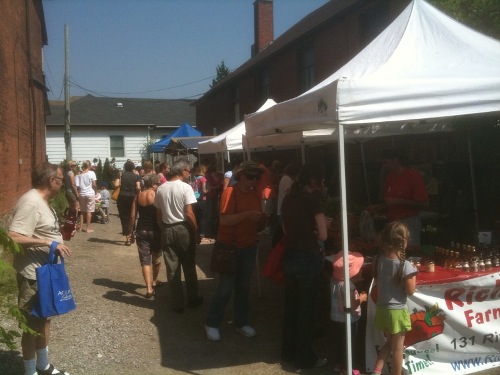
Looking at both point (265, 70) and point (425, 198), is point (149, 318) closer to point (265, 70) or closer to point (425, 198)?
point (425, 198)

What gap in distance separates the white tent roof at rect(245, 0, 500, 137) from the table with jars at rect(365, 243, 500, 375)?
1455mm

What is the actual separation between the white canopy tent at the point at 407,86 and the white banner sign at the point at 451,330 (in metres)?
0.56

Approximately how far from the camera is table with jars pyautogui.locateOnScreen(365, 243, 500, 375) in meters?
4.76

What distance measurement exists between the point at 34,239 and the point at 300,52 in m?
14.4

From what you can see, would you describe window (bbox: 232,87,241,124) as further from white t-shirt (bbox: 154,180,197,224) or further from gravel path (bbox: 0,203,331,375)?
white t-shirt (bbox: 154,180,197,224)

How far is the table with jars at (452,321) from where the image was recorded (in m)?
4.76

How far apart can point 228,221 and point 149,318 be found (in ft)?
6.89

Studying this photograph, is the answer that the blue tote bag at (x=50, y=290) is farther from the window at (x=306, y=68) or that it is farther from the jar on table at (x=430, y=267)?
the window at (x=306, y=68)

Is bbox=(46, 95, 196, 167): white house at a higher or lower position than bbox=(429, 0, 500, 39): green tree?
higher

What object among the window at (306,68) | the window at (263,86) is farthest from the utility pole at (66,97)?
the window at (306,68)

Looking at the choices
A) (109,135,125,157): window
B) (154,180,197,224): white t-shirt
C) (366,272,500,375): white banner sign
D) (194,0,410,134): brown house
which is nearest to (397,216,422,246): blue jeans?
(366,272,500,375): white banner sign

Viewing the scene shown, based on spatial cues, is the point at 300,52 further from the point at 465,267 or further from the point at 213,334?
the point at 465,267

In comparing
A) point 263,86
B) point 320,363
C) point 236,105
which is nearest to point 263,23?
point 236,105

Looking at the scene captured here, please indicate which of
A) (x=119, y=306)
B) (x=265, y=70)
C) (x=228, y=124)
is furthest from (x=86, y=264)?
(x=228, y=124)
